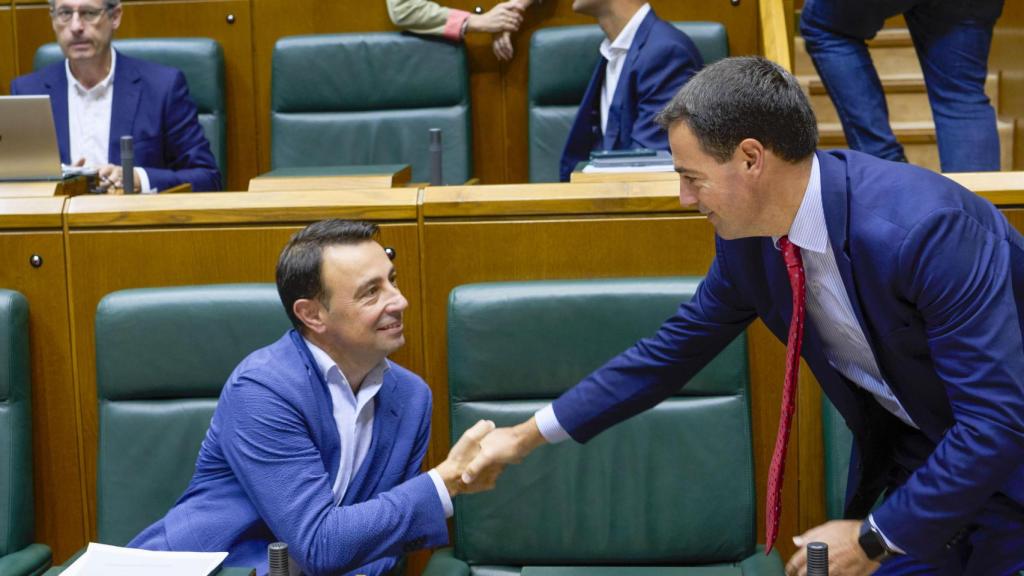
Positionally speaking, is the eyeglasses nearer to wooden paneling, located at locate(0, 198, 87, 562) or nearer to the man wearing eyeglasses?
the man wearing eyeglasses

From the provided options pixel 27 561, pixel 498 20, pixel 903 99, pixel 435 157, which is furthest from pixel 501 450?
pixel 903 99

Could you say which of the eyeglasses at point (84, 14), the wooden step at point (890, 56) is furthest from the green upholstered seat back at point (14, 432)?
the wooden step at point (890, 56)

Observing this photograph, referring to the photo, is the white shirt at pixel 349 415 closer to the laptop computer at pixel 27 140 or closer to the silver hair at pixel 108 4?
the laptop computer at pixel 27 140

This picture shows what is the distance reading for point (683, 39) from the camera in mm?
2484

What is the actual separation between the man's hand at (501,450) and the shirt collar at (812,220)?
0.41 metres

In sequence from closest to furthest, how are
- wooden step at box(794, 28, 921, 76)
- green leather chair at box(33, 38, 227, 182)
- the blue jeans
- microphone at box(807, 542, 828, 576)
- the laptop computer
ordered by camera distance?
microphone at box(807, 542, 828, 576), the laptop computer, the blue jeans, green leather chair at box(33, 38, 227, 182), wooden step at box(794, 28, 921, 76)

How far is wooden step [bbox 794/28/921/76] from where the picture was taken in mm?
3219

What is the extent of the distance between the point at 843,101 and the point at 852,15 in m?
0.16

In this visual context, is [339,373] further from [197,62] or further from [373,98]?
[197,62]

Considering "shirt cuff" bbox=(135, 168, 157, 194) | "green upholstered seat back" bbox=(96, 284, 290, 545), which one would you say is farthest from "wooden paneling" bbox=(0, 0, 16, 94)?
"green upholstered seat back" bbox=(96, 284, 290, 545)

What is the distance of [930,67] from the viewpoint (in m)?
2.34

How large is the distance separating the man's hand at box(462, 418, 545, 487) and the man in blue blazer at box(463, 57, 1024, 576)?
0.91ft

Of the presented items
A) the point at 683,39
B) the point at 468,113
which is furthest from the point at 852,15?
the point at 468,113

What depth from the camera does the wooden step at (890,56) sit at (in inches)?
127
